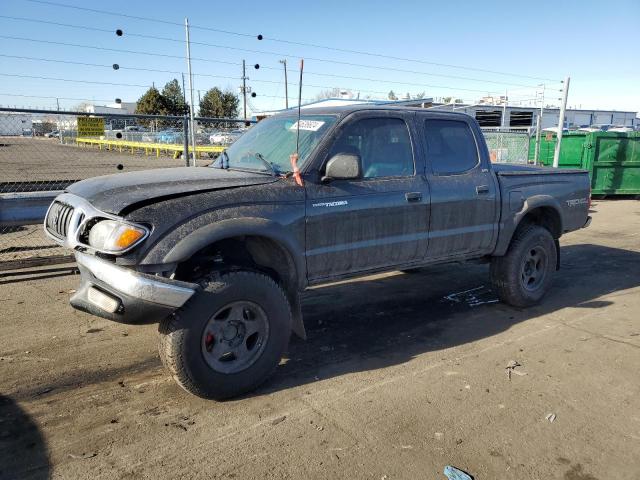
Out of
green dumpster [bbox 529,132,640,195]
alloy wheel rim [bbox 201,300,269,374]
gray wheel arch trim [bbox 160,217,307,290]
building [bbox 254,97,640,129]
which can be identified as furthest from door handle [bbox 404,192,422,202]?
building [bbox 254,97,640,129]

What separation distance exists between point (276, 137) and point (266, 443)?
2527 mm

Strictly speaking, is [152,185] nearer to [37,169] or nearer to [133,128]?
[133,128]

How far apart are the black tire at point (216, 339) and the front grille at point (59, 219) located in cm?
101

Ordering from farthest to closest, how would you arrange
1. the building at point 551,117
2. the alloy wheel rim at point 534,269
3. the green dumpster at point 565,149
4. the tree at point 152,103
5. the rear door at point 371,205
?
the tree at point 152,103
the building at point 551,117
the green dumpster at point 565,149
the alloy wheel rim at point 534,269
the rear door at point 371,205

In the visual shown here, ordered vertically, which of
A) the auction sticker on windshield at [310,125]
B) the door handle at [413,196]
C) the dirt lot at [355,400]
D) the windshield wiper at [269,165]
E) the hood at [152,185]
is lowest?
the dirt lot at [355,400]

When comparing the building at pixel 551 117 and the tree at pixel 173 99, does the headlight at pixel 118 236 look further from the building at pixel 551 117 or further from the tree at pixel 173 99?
the tree at pixel 173 99

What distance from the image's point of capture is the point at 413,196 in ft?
14.6

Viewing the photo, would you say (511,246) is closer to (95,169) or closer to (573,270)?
(573,270)

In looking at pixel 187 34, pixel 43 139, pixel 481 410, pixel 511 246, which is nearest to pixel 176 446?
pixel 481 410

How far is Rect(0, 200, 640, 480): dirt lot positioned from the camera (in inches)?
113

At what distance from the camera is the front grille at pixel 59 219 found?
3.57 m

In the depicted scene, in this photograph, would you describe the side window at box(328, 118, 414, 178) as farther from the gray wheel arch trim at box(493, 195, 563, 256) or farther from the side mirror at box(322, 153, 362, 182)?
the gray wheel arch trim at box(493, 195, 563, 256)

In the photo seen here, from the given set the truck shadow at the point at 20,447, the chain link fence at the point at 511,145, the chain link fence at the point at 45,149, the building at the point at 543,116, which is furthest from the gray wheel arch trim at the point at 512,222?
the building at the point at 543,116

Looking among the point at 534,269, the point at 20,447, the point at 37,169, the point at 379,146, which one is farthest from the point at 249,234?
the point at 37,169
